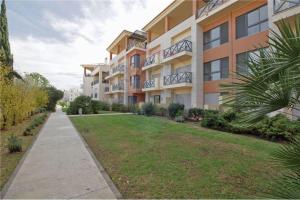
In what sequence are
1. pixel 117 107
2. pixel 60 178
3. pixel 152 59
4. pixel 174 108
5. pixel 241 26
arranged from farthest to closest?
pixel 117 107 < pixel 152 59 < pixel 174 108 < pixel 241 26 < pixel 60 178

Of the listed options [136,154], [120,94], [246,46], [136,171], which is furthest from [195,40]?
[120,94]

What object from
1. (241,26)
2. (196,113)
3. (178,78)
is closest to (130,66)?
(178,78)

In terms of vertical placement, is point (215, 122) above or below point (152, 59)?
below

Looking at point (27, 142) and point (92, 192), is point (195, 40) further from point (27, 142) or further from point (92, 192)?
point (92, 192)

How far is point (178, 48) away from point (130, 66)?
14724 millimetres

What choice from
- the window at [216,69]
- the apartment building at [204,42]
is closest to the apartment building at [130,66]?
the apartment building at [204,42]

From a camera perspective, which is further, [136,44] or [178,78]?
[136,44]

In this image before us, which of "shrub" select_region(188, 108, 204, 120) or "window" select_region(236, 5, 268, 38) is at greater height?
"window" select_region(236, 5, 268, 38)

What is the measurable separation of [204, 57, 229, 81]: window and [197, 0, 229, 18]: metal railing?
168 inches

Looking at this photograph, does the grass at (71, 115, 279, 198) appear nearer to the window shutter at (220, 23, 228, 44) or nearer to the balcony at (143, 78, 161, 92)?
the window shutter at (220, 23, 228, 44)

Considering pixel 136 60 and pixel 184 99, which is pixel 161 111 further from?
pixel 136 60

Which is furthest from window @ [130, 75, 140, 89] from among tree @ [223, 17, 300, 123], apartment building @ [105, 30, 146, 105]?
tree @ [223, 17, 300, 123]

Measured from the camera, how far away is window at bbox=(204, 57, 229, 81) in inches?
675

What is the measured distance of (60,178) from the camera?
209 inches
